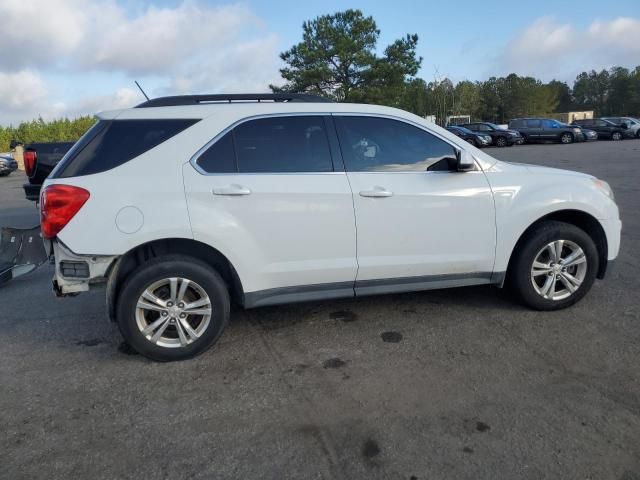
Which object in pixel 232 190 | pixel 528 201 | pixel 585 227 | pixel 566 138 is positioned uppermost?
pixel 232 190

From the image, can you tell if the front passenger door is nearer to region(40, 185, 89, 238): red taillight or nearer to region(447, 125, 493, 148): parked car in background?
region(40, 185, 89, 238): red taillight

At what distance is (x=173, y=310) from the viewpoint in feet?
11.8

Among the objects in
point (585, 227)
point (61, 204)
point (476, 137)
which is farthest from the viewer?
point (476, 137)

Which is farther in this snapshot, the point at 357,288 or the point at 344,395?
the point at 357,288

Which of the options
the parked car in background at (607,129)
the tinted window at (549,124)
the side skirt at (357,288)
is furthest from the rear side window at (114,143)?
the parked car in background at (607,129)

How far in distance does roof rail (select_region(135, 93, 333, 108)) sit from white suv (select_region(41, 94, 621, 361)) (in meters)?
0.02

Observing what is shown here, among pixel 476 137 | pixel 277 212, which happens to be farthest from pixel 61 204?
pixel 476 137

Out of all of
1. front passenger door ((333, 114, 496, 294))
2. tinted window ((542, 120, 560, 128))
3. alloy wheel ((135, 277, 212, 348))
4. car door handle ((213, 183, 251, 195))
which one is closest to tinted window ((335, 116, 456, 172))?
front passenger door ((333, 114, 496, 294))

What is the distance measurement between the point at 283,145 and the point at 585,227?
2814 millimetres

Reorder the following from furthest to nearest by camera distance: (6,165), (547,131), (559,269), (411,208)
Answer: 1. (547,131)
2. (6,165)
3. (559,269)
4. (411,208)

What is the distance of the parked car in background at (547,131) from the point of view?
32125mm

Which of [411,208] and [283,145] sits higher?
[283,145]

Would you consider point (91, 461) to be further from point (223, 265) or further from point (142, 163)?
point (142, 163)

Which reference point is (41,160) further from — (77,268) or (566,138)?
(566,138)
